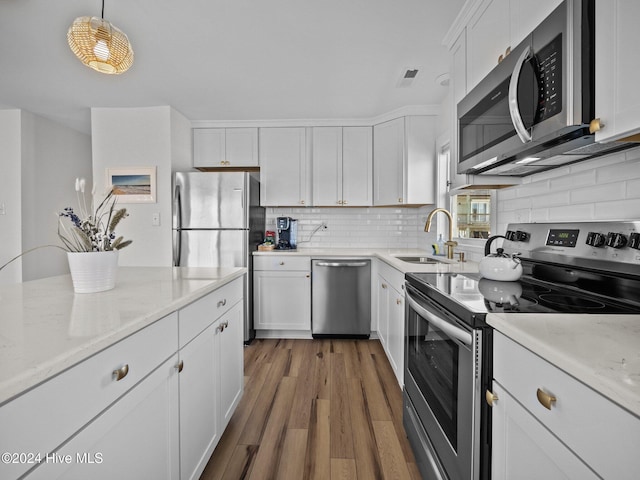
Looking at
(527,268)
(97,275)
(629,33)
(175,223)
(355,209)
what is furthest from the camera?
(355,209)

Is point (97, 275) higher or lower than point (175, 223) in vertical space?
lower

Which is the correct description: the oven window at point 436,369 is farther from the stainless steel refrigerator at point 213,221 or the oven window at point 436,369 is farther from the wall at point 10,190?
the wall at point 10,190

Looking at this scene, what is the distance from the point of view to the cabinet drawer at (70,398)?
508 mm

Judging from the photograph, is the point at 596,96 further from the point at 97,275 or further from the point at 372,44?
the point at 97,275

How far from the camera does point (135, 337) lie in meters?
0.84

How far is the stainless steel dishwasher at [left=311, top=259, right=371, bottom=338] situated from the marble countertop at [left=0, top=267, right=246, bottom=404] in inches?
67.5

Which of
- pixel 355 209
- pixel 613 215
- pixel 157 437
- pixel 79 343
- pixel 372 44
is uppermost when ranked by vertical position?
pixel 372 44

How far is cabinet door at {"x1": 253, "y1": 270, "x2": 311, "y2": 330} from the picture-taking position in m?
3.19

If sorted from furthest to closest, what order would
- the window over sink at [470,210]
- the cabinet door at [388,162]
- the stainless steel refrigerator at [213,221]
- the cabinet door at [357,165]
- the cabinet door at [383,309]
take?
the cabinet door at [357,165] < the cabinet door at [388,162] < the stainless steel refrigerator at [213,221] < the cabinet door at [383,309] < the window over sink at [470,210]

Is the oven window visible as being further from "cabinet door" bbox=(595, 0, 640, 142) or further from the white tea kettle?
"cabinet door" bbox=(595, 0, 640, 142)

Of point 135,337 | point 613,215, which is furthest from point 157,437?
point 613,215

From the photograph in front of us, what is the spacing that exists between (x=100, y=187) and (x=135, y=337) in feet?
10.3

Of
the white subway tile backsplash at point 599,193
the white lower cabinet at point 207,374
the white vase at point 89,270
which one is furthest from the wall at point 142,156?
the white subway tile backsplash at point 599,193

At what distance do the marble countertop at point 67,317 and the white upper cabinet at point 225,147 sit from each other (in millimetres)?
2328
